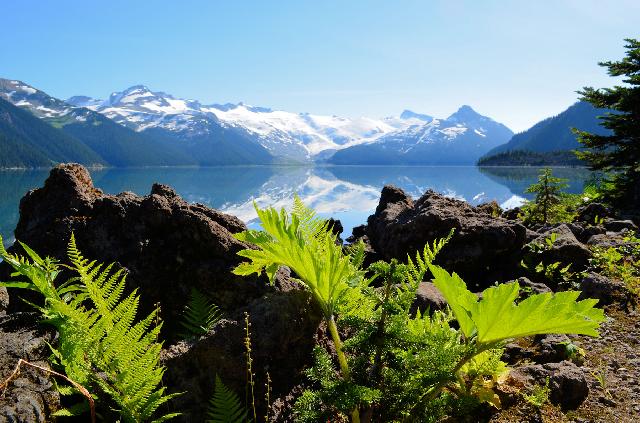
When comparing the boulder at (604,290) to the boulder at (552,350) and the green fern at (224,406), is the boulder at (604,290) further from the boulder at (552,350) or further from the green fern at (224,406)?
the green fern at (224,406)

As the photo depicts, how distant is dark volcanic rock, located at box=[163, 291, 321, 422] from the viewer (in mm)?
3004

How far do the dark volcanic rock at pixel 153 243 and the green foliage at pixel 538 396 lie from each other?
2.31 meters

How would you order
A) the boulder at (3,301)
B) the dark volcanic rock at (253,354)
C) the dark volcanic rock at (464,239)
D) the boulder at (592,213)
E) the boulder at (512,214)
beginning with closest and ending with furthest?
the dark volcanic rock at (253,354) < the boulder at (3,301) < the dark volcanic rock at (464,239) < the boulder at (592,213) < the boulder at (512,214)

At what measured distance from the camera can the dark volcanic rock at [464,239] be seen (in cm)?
734

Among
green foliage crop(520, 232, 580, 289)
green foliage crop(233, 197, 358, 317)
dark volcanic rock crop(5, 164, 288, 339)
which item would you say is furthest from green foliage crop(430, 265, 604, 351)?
green foliage crop(520, 232, 580, 289)

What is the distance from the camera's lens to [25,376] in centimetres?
255

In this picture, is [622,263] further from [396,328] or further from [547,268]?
[396,328]

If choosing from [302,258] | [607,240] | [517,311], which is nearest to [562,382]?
[517,311]

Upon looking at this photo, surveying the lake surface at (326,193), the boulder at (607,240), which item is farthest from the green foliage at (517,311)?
the lake surface at (326,193)

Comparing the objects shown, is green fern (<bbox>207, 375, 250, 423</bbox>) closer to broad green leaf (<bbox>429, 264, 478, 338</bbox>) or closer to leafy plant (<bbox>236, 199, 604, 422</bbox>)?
leafy plant (<bbox>236, 199, 604, 422</bbox>)

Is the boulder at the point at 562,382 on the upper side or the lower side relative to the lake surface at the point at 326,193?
upper

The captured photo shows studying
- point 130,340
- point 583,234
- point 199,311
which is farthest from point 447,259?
point 130,340

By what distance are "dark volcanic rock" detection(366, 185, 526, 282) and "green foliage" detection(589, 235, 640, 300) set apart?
1180 mm

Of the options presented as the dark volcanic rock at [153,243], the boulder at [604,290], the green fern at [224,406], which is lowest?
the boulder at [604,290]
